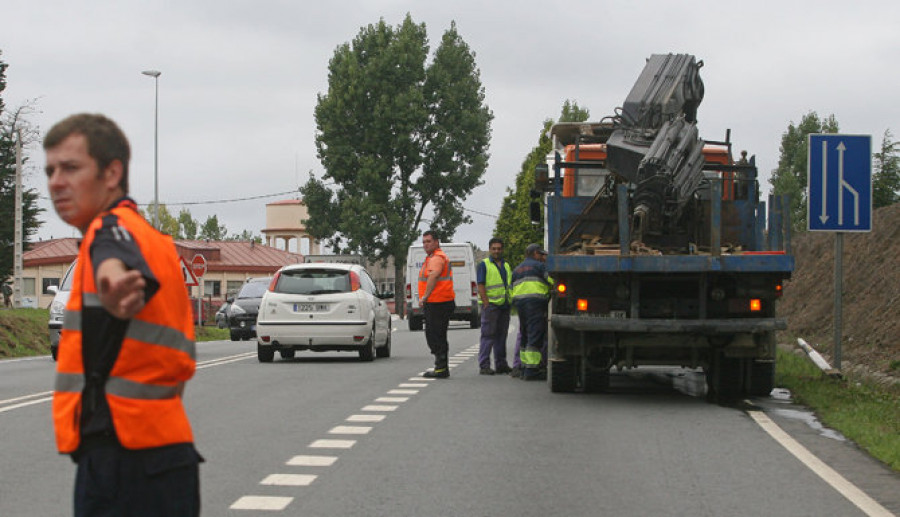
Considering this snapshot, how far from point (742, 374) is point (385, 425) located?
4479 millimetres

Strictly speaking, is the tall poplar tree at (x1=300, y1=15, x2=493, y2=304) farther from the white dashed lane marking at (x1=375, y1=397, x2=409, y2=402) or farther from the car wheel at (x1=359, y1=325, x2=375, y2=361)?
the white dashed lane marking at (x1=375, y1=397, x2=409, y2=402)

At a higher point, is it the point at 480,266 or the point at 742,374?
the point at 480,266

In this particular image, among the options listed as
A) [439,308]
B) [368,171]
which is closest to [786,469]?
[439,308]

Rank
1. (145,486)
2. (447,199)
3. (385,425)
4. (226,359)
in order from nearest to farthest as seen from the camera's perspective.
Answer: (145,486) → (385,425) → (226,359) → (447,199)

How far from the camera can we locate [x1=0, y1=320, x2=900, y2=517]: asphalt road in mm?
7781

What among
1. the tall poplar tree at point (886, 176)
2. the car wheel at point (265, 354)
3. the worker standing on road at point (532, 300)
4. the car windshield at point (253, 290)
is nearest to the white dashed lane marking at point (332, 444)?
the worker standing on road at point (532, 300)

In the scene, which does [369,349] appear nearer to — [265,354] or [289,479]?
[265,354]

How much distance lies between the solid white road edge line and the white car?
32.4ft

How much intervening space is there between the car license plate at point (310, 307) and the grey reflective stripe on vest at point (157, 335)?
17.6 m

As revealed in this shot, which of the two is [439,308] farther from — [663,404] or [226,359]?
[226,359]

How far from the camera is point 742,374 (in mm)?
14367

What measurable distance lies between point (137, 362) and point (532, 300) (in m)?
13.5

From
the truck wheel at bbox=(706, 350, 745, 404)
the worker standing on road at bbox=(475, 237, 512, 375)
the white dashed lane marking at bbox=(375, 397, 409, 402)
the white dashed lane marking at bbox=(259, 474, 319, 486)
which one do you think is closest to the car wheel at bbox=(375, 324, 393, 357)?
the worker standing on road at bbox=(475, 237, 512, 375)

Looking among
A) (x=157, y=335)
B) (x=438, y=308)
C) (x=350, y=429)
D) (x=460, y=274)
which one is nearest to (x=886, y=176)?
(x=460, y=274)
